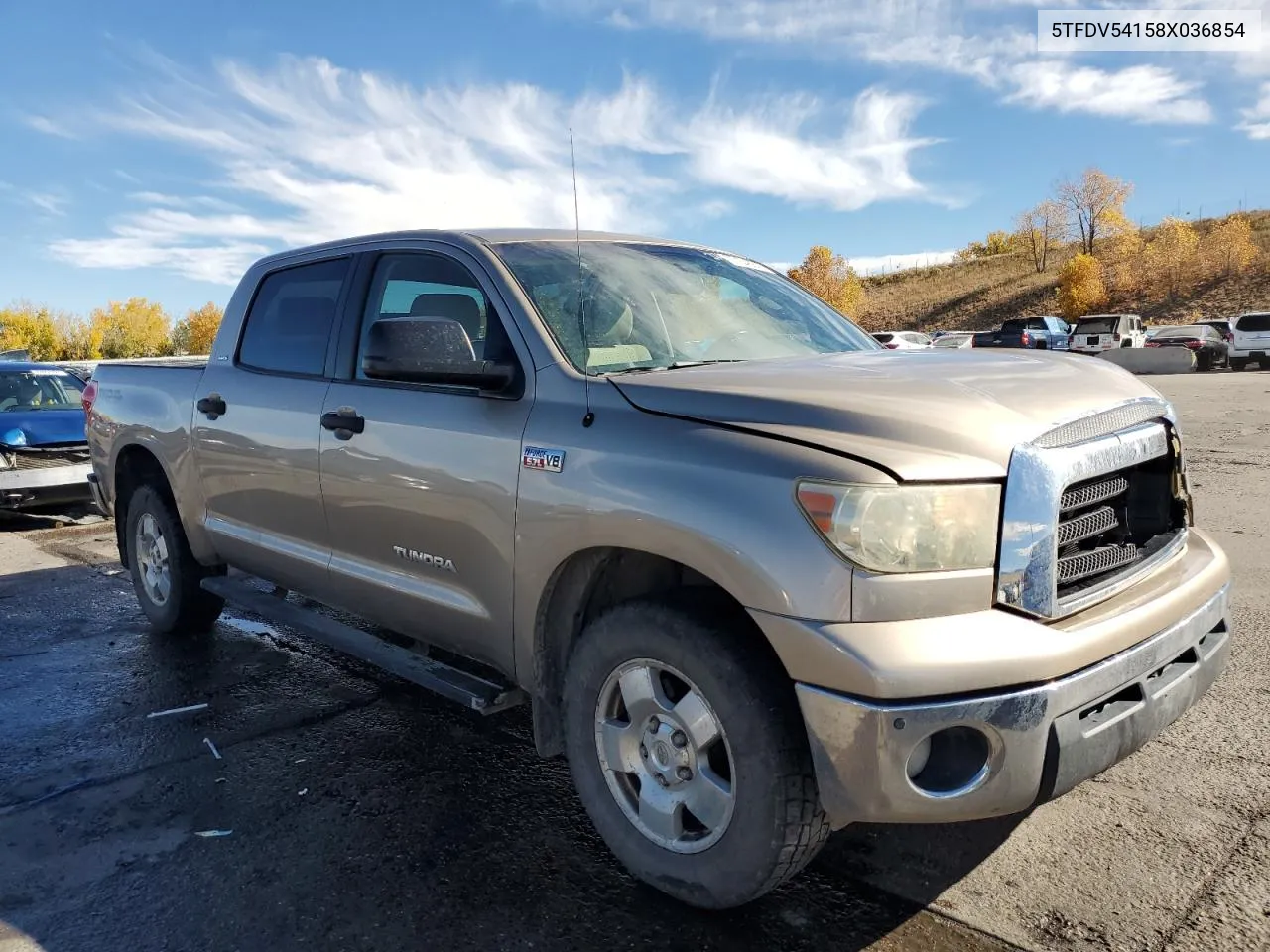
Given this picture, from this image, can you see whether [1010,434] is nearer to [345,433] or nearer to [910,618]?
[910,618]

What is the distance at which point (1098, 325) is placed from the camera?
33.7 m

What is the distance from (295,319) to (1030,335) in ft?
116

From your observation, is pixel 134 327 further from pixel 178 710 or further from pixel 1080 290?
pixel 178 710

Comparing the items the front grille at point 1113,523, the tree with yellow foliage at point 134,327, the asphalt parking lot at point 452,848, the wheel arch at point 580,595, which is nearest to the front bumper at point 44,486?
the asphalt parking lot at point 452,848

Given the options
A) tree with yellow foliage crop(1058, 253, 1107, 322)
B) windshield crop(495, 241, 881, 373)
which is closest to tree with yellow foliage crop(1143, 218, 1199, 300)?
tree with yellow foliage crop(1058, 253, 1107, 322)

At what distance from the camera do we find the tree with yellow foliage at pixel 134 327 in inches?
4857

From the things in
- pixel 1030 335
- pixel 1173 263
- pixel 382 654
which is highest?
pixel 1173 263

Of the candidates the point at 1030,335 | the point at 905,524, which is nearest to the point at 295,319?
the point at 905,524

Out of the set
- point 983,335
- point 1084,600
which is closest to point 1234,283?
point 983,335

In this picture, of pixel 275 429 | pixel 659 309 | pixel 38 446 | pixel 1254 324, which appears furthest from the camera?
pixel 1254 324

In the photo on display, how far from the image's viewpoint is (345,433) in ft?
12.1

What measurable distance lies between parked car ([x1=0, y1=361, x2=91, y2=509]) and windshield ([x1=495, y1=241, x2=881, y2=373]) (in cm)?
763

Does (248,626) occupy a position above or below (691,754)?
below

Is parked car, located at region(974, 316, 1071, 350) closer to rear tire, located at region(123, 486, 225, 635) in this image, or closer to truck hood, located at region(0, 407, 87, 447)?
truck hood, located at region(0, 407, 87, 447)
